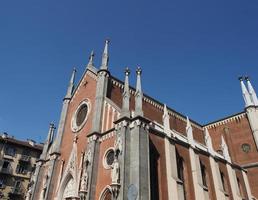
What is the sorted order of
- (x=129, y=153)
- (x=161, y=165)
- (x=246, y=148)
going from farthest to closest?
(x=246, y=148) → (x=161, y=165) → (x=129, y=153)

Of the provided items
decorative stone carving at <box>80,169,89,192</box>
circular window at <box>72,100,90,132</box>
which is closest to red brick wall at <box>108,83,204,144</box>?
circular window at <box>72,100,90,132</box>

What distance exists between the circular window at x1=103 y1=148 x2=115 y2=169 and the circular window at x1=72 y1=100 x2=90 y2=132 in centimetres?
537

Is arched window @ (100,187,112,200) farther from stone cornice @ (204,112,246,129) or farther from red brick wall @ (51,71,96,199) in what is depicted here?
stone cornice @ (204,112,246,129)

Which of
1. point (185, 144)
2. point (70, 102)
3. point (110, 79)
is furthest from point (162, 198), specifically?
point (70, 102)

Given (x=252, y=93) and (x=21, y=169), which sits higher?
(x=252, y=93)

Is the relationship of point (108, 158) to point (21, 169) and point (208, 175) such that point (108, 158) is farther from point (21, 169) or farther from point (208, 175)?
point (21, 169)

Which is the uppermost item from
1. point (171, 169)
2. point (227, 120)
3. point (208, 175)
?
point (227, 120)

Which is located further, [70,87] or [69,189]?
[70,87]

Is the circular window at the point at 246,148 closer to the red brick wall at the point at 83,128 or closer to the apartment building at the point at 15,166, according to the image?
the red brick wall at the point at 83,128

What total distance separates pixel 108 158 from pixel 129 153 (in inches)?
103

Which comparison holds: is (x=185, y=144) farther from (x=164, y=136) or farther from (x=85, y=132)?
(x=85, y=132)

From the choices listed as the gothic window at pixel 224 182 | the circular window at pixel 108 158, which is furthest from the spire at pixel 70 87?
the gothic window at pixel 224 182

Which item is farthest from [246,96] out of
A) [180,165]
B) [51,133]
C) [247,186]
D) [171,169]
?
[51,133]

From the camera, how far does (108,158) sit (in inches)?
701
